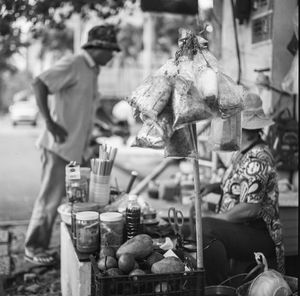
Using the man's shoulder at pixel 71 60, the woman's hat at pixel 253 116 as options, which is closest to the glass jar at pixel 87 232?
the woman's hat at pixel 253 116

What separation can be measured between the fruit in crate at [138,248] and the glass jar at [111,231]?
18 centimetres

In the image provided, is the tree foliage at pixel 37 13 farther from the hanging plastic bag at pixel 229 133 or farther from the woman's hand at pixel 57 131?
the hanging plastic bag at pixel 229 133

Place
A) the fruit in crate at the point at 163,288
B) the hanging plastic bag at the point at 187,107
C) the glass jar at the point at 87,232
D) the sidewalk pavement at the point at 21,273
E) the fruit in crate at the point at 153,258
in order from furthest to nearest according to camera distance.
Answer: the sidewalk pavement at the point at 21,273 < the glass jar at the point at 87,232 < the fruit in crate at the point at 153,258 < the fruit in crate at the point at 163,288 < the hanging plastic bag at the point at 187,107

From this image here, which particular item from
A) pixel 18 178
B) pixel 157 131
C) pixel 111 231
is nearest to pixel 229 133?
pixel 157 131

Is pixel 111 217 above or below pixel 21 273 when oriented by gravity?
above

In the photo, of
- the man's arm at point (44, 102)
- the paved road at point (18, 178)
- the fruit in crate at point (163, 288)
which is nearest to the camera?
the fruit in crate at point (163, 288)

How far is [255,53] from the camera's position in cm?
480

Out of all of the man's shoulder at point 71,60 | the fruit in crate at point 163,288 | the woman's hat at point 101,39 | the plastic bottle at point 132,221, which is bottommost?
the fruit in crate at point 163,288

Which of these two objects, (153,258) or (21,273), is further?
(21,273)

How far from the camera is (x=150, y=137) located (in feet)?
6.98

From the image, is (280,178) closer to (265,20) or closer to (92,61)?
(265,20)

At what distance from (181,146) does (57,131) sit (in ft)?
7.51

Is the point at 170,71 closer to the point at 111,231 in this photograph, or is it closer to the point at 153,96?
the point at 153,96

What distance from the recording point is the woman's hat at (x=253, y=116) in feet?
10.2
